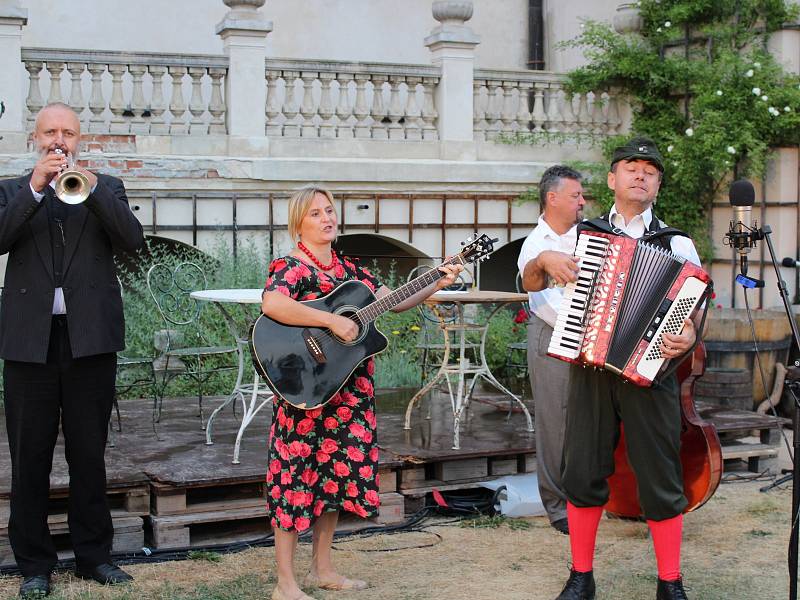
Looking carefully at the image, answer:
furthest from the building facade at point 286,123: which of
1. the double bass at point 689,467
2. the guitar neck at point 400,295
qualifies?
the double bass at point 689,467

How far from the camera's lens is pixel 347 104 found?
1148 centimetres

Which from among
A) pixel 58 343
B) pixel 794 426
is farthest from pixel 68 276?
pixel 794 426

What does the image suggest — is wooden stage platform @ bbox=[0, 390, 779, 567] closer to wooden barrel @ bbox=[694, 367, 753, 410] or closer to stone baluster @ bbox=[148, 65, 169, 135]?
wooden barrel @ bbox=[694, 367, 753, 410]

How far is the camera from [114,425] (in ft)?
23.9

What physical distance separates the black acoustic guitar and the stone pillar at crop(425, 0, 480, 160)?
7170 mm

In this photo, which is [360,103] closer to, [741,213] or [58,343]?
[58,343]

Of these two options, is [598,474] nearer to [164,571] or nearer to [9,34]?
[164,571]

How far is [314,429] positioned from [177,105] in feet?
22.1

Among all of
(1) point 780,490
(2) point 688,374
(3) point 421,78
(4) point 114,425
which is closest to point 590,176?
(3) point 421,78

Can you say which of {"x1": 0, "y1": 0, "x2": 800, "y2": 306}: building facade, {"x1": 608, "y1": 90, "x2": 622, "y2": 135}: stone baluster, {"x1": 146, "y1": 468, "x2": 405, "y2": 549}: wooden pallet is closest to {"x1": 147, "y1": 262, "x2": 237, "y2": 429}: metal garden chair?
{"x1": 146, "y1": 468, "x2": 405, "y2": 549}: wooden pallet

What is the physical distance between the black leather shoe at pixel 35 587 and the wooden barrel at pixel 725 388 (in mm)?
5276

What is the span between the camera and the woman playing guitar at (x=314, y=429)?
478cm

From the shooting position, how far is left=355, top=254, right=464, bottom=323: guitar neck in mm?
4816

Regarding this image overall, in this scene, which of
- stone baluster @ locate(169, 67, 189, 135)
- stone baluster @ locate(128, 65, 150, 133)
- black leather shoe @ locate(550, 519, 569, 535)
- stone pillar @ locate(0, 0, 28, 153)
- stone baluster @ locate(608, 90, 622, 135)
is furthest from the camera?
stone baluster @ locate(608, 90, 622, 135)
